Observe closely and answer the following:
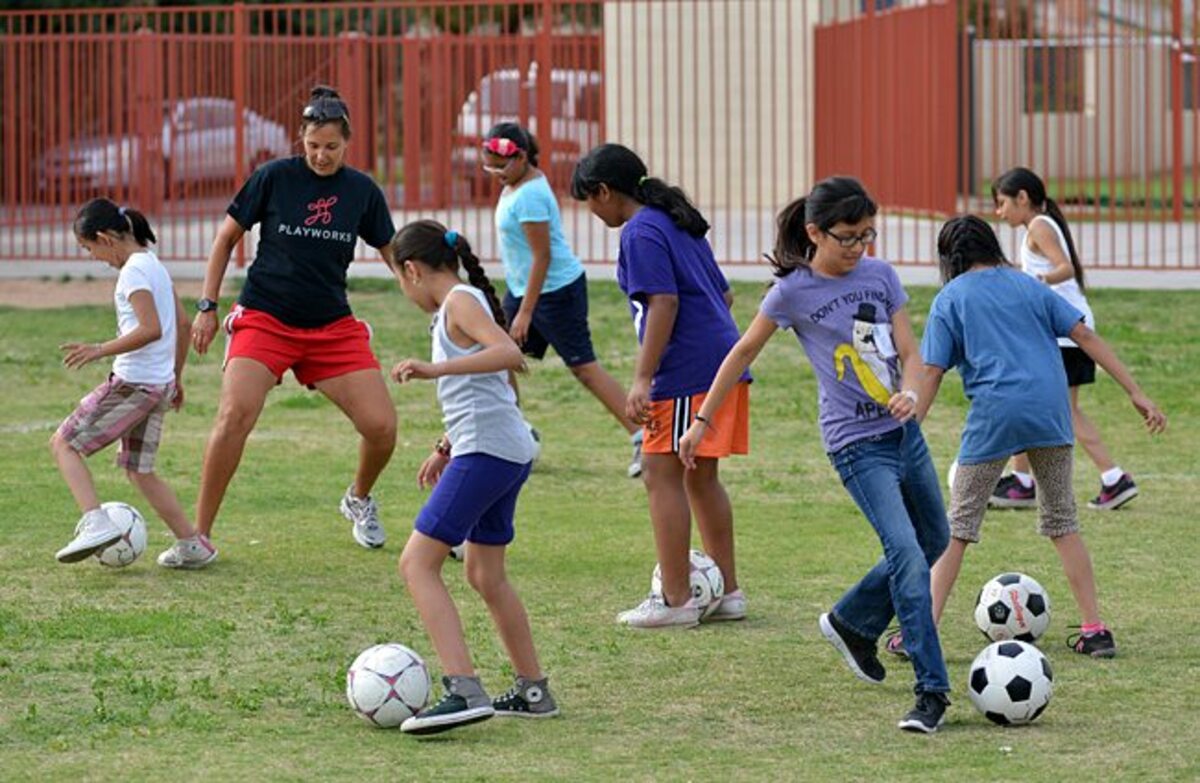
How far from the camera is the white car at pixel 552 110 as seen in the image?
22031 mm

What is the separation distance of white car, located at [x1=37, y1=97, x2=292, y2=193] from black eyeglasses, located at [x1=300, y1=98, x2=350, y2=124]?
43.7 feet

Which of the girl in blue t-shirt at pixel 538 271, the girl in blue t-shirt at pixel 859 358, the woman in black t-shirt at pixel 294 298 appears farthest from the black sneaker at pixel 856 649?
the girl in blue t-shirt at pixel 538 271

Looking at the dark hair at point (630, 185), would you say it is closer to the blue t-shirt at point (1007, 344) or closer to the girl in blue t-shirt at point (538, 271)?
the blue t-shirt at point (1007, 344)

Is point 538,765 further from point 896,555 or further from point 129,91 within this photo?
point 129,91

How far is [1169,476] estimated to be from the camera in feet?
38.9

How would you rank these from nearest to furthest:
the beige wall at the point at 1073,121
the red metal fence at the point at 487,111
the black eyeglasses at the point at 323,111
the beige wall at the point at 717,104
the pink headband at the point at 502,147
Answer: the black eyeglasses at the point at 323,111
the pink headband at the point at 502,147
the red metal fence at the point at 487,111
the beige wall at the point at 1073,121
the beige wall at the point at 717,104

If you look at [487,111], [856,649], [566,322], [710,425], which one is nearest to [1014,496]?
[566,322]

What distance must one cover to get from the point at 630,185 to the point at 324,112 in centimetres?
145

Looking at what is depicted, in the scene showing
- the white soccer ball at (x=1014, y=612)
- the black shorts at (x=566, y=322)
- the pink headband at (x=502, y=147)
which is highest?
the pink headband at (x=502, y=147)

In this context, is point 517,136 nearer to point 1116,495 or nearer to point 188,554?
point 188,554

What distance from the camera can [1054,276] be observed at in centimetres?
1068

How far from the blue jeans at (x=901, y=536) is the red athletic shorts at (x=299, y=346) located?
116 inches

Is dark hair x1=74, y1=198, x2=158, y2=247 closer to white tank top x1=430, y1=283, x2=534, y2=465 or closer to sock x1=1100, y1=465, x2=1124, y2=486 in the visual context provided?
white tank top x1=430, y1=283, x2=534, y2=465

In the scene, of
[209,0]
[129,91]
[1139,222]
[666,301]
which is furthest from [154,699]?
[209,0]
